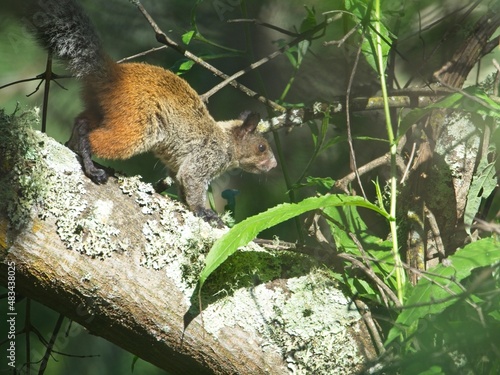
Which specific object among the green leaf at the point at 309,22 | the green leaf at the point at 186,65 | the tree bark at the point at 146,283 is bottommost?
the tree bark at the point at 146,283

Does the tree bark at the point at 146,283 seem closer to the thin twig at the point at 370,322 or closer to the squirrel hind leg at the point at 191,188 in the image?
the thin twig at the point at 370,322

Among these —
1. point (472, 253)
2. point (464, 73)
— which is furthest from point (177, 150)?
point (472, 253)

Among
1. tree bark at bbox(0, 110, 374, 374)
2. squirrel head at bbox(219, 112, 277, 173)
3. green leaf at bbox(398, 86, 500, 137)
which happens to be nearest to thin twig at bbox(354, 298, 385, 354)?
tree bark at bbox(0, 110, 374, 374)

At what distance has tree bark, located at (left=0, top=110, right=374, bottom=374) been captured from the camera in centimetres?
211

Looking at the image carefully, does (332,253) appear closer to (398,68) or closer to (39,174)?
(39,174)

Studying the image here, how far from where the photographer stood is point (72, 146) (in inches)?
127

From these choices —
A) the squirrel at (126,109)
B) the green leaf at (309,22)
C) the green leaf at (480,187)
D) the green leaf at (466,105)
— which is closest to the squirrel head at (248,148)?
the squirrel at (126,109)

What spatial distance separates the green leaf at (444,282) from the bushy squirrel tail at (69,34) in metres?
1.93

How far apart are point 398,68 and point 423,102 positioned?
902mm

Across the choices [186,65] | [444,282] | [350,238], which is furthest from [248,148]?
[444,282]

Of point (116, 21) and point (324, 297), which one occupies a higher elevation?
point (116, 21)

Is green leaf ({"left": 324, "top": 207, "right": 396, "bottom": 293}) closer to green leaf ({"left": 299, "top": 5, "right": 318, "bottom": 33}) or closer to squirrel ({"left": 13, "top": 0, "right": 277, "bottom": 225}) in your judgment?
squirrel ({"left": 13, "top": 0, "right": 277, "bottom": 225})

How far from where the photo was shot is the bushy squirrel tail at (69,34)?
301 cm

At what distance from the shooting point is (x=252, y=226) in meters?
2.18
